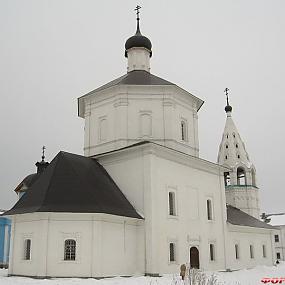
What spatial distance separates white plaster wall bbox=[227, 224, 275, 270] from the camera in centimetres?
2597


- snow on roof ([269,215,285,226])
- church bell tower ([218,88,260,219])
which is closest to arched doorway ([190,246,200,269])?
church bell tower ([218,88,260,219])

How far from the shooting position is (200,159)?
24.0 metres

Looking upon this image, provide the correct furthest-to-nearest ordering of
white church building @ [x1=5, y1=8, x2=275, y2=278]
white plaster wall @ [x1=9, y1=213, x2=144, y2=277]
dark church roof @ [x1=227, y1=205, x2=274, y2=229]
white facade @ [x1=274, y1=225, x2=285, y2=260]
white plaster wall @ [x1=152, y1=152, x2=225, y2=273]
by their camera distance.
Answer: white facade @ [x1=274, y1=225, x2=285, y2=260]
dark church roof @ [x1=227, y1=205, x2=274, y2=229]
white plaster wall @ [x1=152, y1=152, x2=225, y2=273]
white church building @ [x1=5, y1=8, x2=275, y2=278]
white plaster wall @ [x1=9, y1=213, x2=144, y2=277]

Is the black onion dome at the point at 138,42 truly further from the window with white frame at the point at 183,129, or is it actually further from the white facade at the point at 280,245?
the white facade at the point at 280,245

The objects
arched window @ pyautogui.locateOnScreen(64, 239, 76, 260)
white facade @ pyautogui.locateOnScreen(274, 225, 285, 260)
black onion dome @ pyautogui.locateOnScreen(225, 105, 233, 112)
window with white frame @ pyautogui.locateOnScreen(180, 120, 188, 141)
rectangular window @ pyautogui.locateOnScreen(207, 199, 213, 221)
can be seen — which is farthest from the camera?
white facade @ pyautogui.locateOnScreen(274, 225, 285, 260)

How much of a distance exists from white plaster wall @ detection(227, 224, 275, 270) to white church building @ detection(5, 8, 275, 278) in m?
0.13

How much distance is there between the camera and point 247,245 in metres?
28.8

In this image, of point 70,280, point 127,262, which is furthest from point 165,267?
point 70,280

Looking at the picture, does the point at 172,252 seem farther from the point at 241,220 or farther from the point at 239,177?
the point at 239,177

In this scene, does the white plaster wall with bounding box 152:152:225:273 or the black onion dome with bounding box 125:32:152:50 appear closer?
the white plaster wall with bounding box 152:152:225:273

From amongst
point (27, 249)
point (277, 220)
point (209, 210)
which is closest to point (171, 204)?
point (209, 210)

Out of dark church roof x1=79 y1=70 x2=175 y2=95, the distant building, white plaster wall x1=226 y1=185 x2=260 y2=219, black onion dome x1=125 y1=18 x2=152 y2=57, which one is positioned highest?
black onion dome x1=125 y1=18 x2=152 y2=57

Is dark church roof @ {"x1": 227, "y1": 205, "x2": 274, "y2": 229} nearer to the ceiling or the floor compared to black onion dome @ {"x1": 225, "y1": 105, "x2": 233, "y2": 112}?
nearer to the floor

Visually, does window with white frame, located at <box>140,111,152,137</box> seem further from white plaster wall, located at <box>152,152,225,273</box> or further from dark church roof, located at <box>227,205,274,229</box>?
dark church roof, located at <box>227,205,274,229</box>
